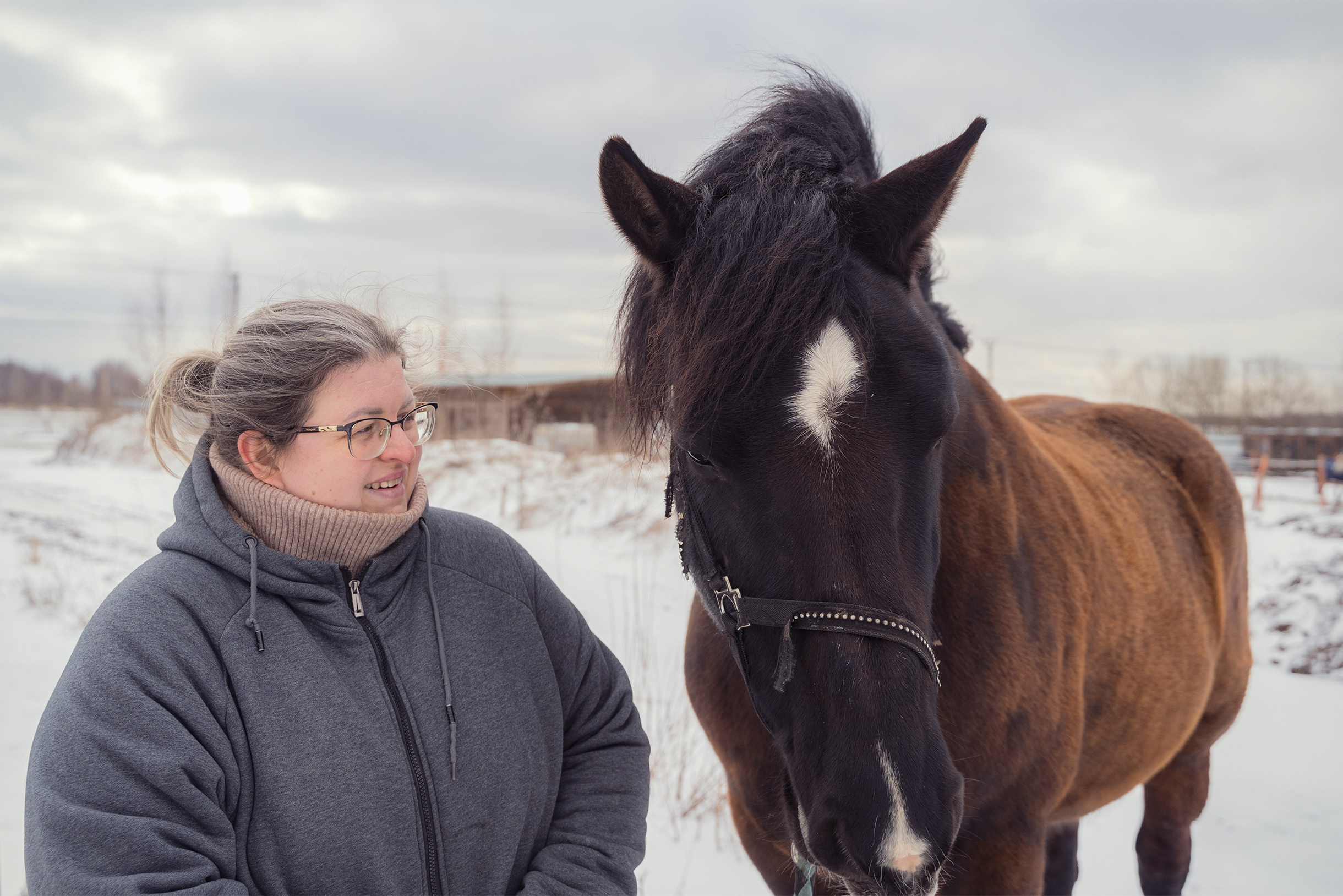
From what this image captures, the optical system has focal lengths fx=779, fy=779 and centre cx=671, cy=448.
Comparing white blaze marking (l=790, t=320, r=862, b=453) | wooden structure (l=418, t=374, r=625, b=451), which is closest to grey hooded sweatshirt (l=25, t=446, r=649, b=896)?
white blaze marking (l=790, t=320, r=862, b=453)

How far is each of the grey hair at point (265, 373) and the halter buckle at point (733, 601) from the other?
2.70 ft

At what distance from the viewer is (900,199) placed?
5.25ft

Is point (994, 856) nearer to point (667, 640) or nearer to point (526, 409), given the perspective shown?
point (667, 640)

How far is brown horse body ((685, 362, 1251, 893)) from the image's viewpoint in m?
1.80

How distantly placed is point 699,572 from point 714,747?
79 cm

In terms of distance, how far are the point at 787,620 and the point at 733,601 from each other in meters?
0.16

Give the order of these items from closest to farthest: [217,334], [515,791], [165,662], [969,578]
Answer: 1. [165,662]
2. [515,791]
3. [217,334]
4. [969,578]

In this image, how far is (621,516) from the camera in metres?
9.67

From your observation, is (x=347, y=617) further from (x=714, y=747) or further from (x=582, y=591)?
(x=582, y=591)

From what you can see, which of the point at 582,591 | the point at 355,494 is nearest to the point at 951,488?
the point at 355,494

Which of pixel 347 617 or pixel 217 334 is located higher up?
pixel 217 334

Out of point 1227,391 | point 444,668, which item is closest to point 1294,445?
point 1227,391

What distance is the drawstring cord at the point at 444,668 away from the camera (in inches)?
55.1

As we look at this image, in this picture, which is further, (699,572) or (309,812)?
(699,572)
